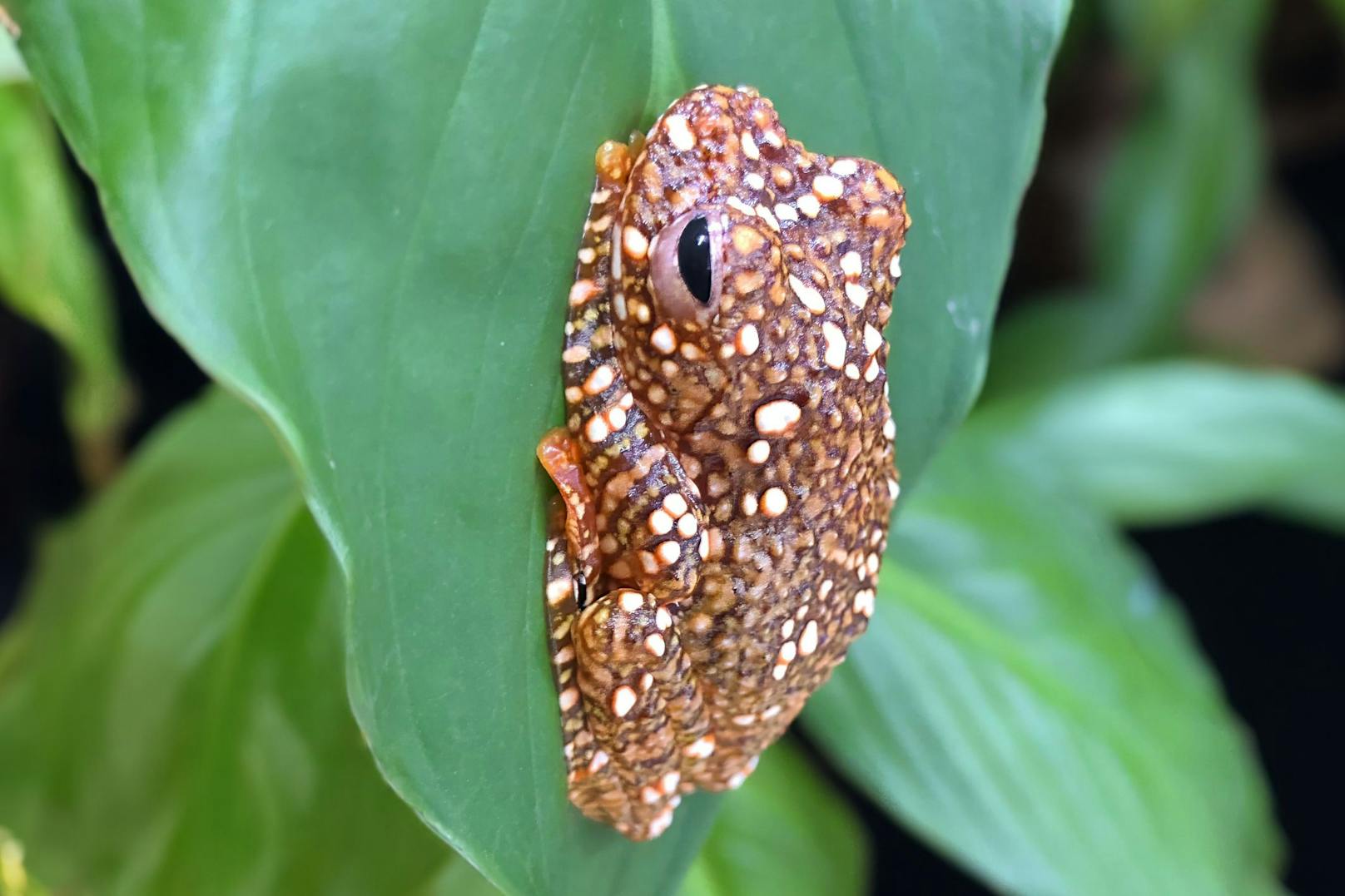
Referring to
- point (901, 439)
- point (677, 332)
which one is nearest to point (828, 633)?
point (901, 439)

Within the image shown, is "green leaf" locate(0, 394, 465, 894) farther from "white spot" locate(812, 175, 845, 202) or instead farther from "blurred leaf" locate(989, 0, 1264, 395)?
"blurred leaf" locate(989, 0, 1264, 395)

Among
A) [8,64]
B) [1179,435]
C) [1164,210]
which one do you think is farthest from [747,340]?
[1164,210]

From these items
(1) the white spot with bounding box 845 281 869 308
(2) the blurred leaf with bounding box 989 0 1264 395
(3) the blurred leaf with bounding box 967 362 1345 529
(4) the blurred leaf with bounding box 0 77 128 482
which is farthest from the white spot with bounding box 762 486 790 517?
(2) the blurred leaf with bounding box 989 0 1264 395

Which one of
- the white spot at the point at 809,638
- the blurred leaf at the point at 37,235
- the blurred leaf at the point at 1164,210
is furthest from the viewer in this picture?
the blurred leaf at the point at 1164,210

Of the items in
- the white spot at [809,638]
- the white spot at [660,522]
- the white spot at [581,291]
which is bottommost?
the white spot at [809,638]

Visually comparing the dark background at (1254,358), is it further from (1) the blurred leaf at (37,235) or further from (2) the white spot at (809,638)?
(2) the white spot at (809,638)

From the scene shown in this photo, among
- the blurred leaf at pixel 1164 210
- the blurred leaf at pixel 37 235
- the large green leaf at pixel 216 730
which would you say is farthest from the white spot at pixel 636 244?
the blurred leaf at pixel 1164 210

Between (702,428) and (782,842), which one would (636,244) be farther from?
(782,842)
